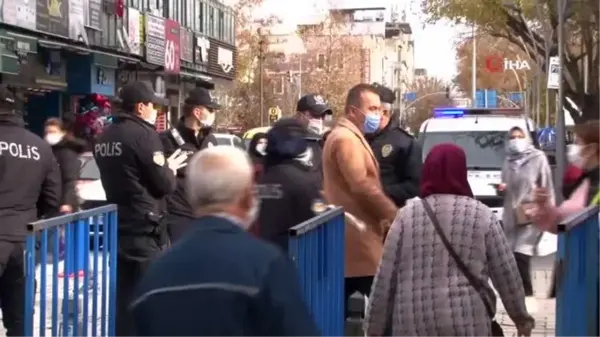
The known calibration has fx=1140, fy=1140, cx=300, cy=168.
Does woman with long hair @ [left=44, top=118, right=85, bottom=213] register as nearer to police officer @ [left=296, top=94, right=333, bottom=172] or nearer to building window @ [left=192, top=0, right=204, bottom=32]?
police officer @ [left=296, top=94, right=333, bottom=172]

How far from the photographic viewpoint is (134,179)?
7.31 meters

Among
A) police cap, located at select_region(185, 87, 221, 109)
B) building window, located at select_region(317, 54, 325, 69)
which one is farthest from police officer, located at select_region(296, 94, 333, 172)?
building window, located at select_region(317, 54, 325, 69)

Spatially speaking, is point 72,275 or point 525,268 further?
point 525,268

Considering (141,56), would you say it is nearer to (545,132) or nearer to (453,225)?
(545,132)

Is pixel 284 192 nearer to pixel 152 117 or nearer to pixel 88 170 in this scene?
pixel 152 117

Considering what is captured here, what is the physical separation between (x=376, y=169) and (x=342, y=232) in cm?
50

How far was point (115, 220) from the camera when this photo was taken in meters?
7.07

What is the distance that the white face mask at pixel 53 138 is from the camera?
1109cm

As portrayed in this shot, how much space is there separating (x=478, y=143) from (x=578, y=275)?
9.47 meters

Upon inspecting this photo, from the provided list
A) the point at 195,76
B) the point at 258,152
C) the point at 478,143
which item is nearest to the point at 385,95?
the point at 258,152

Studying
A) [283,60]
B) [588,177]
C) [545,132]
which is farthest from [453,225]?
[283,60]

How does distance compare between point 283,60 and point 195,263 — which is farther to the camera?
point 283,60

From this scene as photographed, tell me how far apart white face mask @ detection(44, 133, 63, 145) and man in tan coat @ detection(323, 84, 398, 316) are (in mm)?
4411

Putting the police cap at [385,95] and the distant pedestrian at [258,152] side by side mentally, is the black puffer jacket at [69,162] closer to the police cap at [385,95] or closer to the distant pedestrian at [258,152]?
the distant pedestrian at [258,152]
